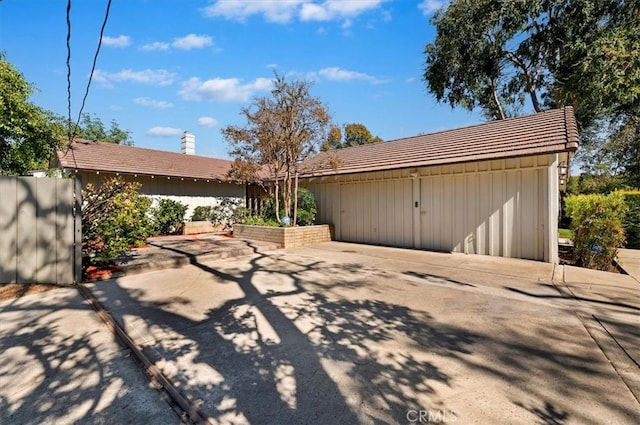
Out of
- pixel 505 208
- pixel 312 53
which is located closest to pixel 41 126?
pixel 312 53

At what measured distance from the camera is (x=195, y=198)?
13.9m

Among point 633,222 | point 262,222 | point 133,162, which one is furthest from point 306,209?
point 633,222

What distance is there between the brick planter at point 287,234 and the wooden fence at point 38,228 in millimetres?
5453

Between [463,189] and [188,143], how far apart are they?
1586 centimetres

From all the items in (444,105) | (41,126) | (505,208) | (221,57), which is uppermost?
(444,105)

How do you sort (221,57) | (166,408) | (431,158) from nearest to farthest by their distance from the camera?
(166,408) → (431,158) → (221,57)

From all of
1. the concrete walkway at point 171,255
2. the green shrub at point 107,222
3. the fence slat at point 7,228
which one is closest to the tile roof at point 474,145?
the concrete walkway at point 171,255

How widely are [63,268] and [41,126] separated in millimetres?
12291

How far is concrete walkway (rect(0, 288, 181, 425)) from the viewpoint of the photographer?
81.7 inches

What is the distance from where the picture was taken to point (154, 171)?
12.5 metres

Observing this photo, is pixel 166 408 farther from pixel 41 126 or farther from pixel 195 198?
pixel 41 126

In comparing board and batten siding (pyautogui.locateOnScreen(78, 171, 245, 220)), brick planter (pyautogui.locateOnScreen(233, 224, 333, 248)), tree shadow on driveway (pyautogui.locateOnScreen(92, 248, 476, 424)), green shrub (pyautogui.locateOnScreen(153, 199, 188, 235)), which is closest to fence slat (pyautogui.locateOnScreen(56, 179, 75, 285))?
tree shadow on driveway (pyautogui.locateOnScreen(92, 248, 476, 424))

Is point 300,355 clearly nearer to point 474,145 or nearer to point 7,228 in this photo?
point 7,228

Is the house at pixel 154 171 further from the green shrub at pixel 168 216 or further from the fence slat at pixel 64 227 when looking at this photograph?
the fence slat at pixel 64 227
